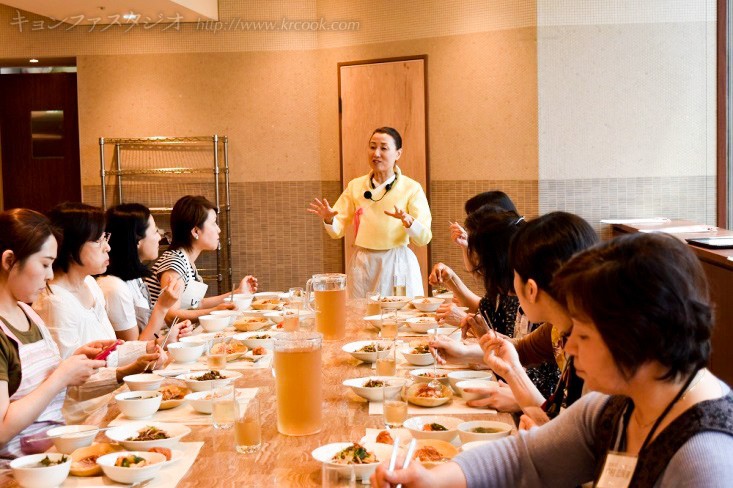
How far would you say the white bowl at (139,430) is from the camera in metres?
1.99

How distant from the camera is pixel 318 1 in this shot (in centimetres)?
761

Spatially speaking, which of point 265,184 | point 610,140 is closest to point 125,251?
point 265,184

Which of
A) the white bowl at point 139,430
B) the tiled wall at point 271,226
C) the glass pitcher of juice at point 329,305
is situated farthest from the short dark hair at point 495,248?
the tiled wall at point 271,226

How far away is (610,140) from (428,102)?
4.85ft

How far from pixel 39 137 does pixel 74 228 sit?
4989 mm

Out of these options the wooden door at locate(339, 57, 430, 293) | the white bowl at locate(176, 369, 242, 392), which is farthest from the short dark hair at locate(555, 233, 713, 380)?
the wooden door at locate(339, 57, 430, 293)

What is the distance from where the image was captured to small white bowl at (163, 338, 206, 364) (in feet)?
9.81

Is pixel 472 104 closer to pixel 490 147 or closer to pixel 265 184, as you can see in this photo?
pixel 490 147

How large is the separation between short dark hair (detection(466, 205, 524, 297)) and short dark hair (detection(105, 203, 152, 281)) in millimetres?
1857

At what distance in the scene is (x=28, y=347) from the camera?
2.64 metres

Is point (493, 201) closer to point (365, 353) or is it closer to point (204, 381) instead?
point (365, 353)

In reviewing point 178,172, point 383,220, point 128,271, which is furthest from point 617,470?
point 178,172

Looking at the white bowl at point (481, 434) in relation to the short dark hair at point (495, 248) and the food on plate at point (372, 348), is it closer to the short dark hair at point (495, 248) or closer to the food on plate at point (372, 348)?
the food on plate at point (372, 348)

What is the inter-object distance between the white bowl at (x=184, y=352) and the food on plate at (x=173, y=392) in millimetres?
454
